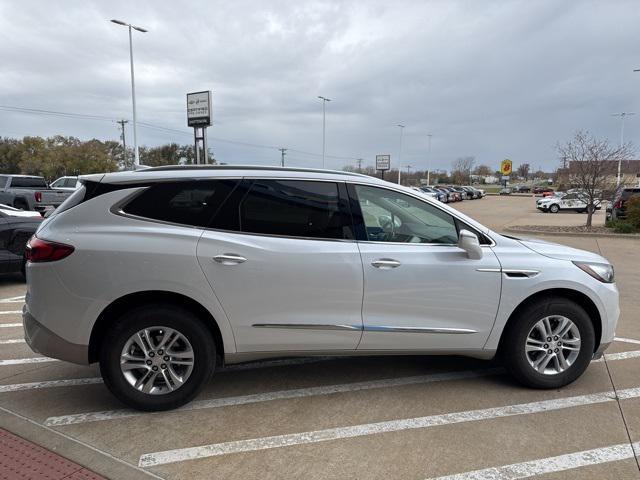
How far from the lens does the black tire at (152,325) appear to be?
10.8 ft

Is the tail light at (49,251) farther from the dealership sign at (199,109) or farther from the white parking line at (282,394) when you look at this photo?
the dealership sign at (199,109)

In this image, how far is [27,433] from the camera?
3.15 metres

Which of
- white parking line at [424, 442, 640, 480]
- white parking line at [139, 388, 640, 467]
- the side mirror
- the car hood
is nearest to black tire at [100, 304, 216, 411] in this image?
white parking line at [139, 388, 640, 467]

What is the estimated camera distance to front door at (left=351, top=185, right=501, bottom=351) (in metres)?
3.52

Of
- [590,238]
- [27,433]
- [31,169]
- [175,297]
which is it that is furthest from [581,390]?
[31,169]

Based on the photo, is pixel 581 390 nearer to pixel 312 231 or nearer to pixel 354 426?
pixel 354 426

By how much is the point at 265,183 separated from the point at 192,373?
148cm

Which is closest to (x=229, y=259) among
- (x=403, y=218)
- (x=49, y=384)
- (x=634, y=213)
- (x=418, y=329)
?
(x=403, y=218)

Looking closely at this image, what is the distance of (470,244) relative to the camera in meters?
3.52

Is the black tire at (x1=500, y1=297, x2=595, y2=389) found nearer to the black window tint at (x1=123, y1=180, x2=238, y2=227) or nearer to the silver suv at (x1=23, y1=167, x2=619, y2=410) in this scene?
the silver suv at (x1=23, y1=167, x2=619, y2=410)

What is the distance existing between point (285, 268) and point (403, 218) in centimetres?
102

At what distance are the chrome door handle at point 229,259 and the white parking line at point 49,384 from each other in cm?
172

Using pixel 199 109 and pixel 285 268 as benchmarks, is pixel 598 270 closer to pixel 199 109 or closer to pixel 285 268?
pixel 285 268

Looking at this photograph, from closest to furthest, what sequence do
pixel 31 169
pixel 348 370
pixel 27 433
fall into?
pixel 27 433
pixel 348 370
pixel 31 169
